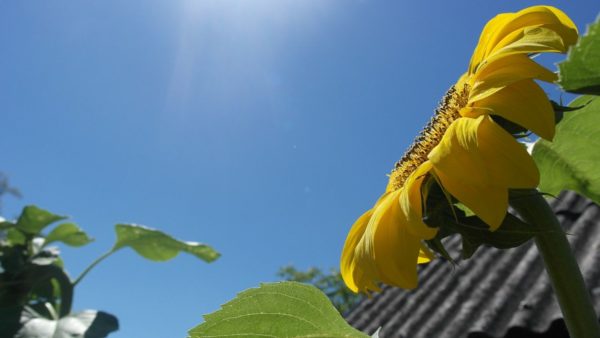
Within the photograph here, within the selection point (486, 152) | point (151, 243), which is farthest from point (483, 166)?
point (151, 243)

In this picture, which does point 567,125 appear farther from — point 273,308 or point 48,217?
point 48,217

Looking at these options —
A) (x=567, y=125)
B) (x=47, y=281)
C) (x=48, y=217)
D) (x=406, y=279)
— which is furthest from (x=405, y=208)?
(x=48, y=217)

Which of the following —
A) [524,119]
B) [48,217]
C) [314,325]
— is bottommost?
[314,325]

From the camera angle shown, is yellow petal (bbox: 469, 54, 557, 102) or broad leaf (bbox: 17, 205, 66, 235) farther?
broad leaf (bbox: 17, 205, 66, 235)

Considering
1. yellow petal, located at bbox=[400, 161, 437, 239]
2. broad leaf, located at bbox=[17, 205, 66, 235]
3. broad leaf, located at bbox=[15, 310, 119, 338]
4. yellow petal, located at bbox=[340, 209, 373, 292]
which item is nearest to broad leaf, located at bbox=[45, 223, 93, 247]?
broad leaf, located at bbox=[17, 205, 66, 235]

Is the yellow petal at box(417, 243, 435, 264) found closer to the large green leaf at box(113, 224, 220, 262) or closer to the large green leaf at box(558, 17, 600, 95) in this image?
the large green leaf at box(558, 17, 600, 95)

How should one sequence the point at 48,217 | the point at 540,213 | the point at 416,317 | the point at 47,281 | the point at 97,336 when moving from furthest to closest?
the point at 416,317 → the point at 48,217 → the point at 47,281 → the point at 97,336 → the point at 540,213
